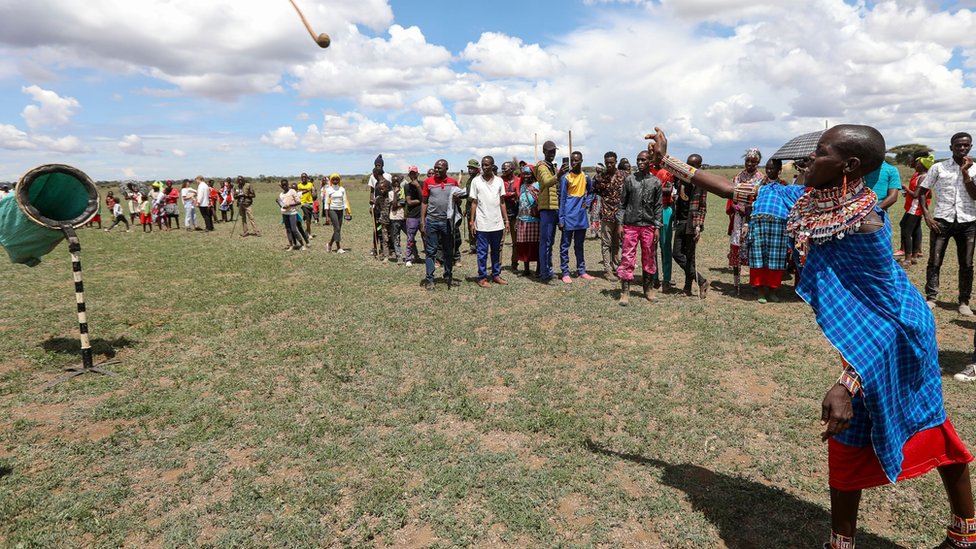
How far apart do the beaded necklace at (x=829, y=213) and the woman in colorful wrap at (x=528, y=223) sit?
749 cm

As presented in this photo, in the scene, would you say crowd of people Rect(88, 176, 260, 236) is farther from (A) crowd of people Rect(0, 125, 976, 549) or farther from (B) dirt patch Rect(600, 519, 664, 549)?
(B) dirt patch Rect(600, 519, 664, 549)

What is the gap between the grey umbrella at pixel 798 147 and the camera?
685 cm

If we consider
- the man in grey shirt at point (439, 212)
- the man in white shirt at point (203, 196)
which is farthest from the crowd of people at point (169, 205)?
the man in grey shirt at point (439, 212)

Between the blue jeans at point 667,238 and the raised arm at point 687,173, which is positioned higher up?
the raised arm at point 687,173

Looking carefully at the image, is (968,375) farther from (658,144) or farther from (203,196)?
(203,196)

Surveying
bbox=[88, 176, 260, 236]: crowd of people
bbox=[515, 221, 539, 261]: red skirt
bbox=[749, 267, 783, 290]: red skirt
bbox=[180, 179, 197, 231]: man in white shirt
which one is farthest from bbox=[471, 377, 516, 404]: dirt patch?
bbox=[180, 179, 197, 231]: man in white shirt

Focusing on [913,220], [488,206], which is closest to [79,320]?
[488,206]

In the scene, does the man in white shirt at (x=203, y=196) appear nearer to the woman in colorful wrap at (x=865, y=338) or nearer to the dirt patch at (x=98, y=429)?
the dirt patch at (x=98, y=429)

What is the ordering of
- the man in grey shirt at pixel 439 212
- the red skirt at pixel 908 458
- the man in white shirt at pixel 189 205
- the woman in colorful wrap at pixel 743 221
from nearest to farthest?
1. the red skirt at pixel 908 458
2. the woman in colorful wrap at pixel 743 221
3. the man in grey shirt at pixel 439 212
4. the man in white shirt at pixel 189 205

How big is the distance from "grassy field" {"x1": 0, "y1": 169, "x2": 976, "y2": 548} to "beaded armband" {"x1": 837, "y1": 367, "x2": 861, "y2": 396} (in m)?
1.22

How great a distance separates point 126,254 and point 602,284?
40.5 feet

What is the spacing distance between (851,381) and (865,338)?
0.62ft

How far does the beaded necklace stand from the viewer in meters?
2.16

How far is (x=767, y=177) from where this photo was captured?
24.7 ft
